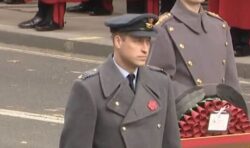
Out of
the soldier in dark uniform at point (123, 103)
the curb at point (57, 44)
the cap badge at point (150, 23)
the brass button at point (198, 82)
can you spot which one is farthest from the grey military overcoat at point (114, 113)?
the curb at point (57, 44)

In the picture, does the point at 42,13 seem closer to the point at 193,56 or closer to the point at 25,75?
the point at 25,75

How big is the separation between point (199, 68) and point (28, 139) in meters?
3.13

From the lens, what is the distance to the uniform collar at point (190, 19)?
4035 mm

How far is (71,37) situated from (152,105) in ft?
28.3

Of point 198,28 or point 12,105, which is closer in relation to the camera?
point 198,28

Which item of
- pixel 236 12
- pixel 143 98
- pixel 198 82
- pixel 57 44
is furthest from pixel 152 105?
pixel 57 44

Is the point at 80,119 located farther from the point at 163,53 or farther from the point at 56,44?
the point at 56,44

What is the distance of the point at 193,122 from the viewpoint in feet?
12.4

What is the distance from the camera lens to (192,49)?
4.03 meters

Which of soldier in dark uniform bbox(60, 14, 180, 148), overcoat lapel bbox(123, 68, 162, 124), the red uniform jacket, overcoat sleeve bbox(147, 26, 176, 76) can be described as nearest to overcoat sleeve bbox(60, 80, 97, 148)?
soldier in dark uniform bbox(60, 14, 180, 148)

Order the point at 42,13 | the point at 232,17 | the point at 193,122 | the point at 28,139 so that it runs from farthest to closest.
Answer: the point at 42,13, the point at 232,17, the point at 28,139, the point at 193,122

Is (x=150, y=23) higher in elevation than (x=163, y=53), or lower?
higher

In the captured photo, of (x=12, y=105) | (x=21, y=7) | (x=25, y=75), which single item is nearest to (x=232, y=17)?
(x=25, y=75)

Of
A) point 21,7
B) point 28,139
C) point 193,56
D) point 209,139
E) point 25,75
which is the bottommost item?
point 21,7
